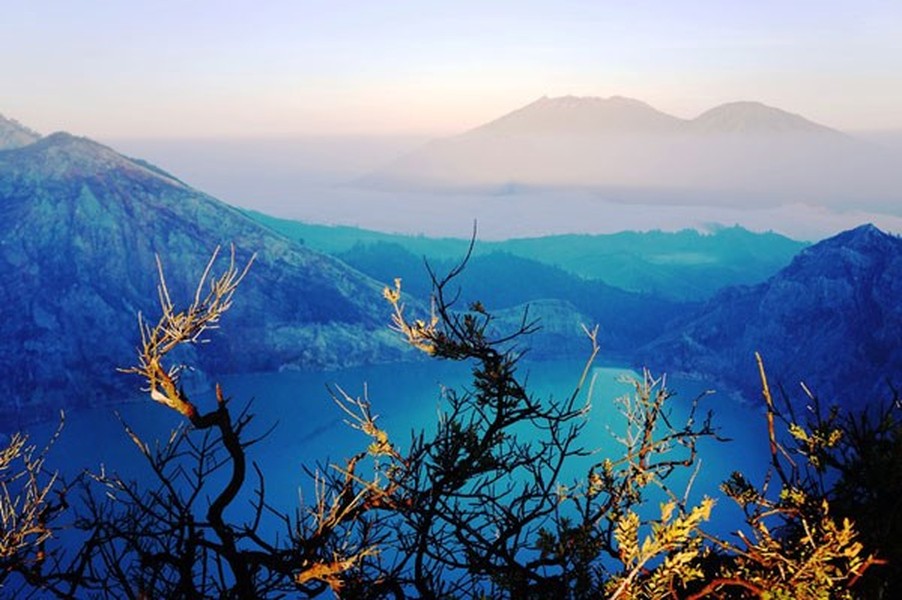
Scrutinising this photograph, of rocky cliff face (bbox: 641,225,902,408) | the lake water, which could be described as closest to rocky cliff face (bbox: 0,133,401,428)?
the lake water

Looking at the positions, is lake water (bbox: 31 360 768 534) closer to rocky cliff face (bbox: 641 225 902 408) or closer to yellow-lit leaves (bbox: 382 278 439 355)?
rocky cliff face (bbox: 641 225 902 408)

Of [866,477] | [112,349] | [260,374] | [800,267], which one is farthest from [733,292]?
[866,477]

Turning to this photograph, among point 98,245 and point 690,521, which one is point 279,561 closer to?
point 690,521

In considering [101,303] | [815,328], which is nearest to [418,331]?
[815,328]

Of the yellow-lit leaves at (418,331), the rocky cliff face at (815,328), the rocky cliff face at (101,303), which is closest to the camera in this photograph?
the yellow-lit leaves at (418,331)

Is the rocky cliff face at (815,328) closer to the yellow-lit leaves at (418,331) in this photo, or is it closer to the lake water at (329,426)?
the lake water at (329,426)

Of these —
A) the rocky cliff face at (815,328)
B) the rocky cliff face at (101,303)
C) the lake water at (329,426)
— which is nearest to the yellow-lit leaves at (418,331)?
the lake water at (329,426)

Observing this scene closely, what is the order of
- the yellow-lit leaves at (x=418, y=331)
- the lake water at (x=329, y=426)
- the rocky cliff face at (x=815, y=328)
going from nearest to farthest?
1. the yellow-lit leaves at (x=418, y=331)
2. the lake water at (x=329, y=426)
3. the rocky cliff face at (x=815, y=328)
